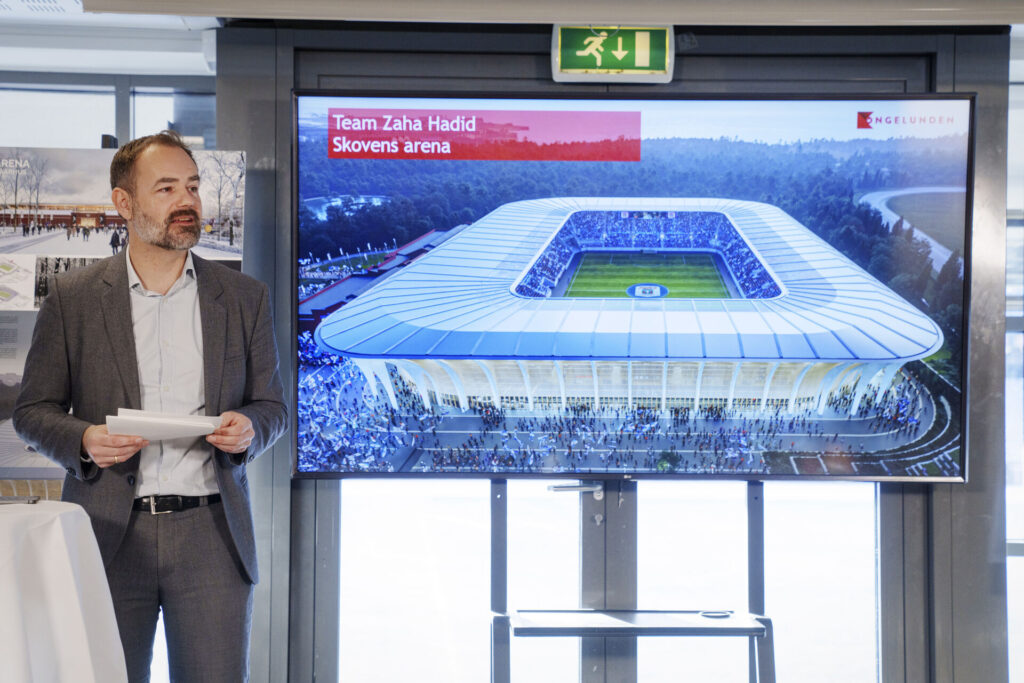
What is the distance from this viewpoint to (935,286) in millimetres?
3178

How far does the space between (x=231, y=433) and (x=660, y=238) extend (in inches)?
67.3

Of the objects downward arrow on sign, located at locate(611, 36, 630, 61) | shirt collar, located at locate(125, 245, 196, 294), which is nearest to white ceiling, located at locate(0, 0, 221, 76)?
shirt collar, located at locate(125, 245, 196, 294)

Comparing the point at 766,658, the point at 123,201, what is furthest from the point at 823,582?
the point at 123,201

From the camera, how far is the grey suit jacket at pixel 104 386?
2.25 meters

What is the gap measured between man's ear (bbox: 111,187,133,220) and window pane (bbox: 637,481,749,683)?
2.01m

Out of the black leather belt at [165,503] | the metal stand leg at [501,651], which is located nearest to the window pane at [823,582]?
the metal stand leg at [501,651]

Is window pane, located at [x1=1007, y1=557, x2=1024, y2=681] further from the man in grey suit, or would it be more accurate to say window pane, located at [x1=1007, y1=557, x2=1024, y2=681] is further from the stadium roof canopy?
the man in grey suit

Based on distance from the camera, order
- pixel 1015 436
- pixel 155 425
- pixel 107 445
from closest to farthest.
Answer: pixel 155 425, pixel 107 445, pixel 1015 436

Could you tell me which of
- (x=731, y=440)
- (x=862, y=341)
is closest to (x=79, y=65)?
(x=731, y=440)

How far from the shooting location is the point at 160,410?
2.36 metres

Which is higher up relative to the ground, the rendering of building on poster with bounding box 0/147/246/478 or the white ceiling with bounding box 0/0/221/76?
the white ceiling with bounding box 0/0/221/76

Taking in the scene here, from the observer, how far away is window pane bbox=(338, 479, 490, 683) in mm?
3355

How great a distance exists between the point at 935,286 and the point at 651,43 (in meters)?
1.35

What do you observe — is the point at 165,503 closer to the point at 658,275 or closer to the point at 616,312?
the point at 616,312
